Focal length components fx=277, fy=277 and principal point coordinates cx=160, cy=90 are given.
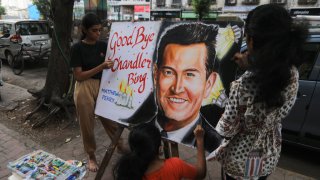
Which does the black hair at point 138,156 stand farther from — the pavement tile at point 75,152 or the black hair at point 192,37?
the pavement tile at point 75,152

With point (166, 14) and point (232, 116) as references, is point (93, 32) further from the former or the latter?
point (166, 14)

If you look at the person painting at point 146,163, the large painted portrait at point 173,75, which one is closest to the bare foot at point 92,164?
the large painted portrait at point 173,75

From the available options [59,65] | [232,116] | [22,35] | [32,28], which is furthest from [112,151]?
[32,28]

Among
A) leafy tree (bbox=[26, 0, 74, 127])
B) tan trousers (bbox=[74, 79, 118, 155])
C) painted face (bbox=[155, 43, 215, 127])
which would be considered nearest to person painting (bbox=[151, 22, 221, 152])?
painted face (bbox=[155, 43, 215, 127])

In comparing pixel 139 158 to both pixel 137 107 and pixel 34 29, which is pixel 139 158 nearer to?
pixel 137 107

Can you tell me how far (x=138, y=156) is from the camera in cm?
A: 156

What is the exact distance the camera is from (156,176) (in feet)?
5.24

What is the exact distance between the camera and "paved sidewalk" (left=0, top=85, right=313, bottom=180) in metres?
3.16

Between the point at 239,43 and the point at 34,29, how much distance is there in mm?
9695

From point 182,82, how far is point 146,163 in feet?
2.44

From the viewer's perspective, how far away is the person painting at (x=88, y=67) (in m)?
2.78

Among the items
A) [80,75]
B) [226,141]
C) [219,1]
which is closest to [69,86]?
[80,75]

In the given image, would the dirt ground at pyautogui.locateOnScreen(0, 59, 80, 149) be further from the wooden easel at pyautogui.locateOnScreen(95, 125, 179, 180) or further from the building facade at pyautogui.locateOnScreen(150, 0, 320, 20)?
the building facade at pyautogui.locateOnScreen(150, 0, 320, 20)

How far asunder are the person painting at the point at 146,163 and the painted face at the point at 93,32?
59.4 inches
